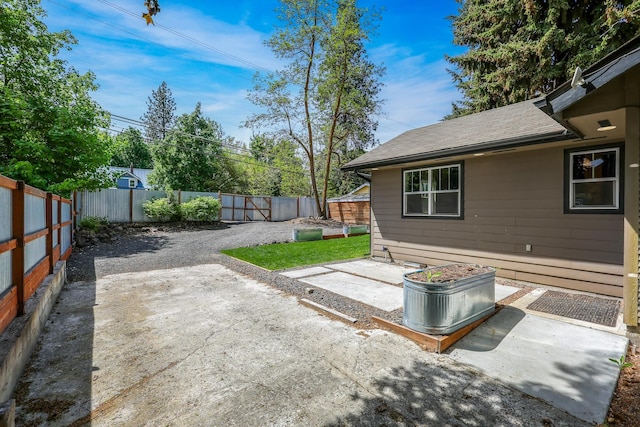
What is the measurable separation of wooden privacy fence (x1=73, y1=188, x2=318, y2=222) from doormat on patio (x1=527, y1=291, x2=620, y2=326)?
46.8 ft

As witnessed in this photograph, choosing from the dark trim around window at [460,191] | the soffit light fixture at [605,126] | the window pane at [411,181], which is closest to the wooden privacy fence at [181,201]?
the dark trim around window at [460,191]

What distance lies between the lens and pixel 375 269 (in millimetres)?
6863

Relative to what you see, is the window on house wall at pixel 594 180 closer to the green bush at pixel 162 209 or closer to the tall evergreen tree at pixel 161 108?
the green bush at pixel 162 209

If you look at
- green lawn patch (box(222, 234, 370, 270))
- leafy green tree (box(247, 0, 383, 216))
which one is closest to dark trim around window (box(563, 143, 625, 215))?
green lawn patch (box(222, 234, 370, 270))

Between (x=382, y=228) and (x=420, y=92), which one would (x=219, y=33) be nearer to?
(x=382, y=228)

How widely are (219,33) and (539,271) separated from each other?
9.76m

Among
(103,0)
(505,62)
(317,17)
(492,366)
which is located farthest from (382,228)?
(317,17)

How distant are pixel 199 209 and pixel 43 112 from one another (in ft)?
22.9

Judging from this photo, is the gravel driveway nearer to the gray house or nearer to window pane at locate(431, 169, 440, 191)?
the gray house

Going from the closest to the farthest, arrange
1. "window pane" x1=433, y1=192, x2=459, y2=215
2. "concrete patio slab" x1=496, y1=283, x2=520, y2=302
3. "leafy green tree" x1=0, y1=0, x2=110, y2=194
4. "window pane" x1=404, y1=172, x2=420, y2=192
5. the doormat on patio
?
the doormat on patio, "concrete patio slab" x1=496, y1=283, x2=520, y2=302, "window pane" x1=433, y1=192, x2=459, y2=215, "window pane" x1=404, y1=172, x2=420, y2=192, "leafy green tree" x1=0, y1=0, x2=110, y2=194

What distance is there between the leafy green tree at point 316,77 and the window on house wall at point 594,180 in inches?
617

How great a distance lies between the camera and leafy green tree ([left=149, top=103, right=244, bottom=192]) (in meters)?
23.4

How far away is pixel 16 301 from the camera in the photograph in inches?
112

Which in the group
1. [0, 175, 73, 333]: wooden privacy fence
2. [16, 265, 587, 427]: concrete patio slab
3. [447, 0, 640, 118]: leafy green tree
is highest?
[447, 0, 640, 118]: leafy green tree
